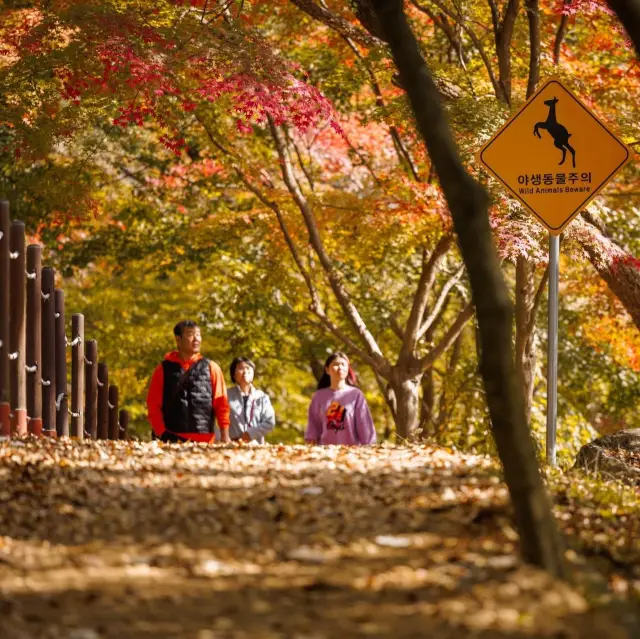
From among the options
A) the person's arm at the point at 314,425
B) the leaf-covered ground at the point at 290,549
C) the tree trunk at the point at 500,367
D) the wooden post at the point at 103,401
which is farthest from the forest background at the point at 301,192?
the tree trunk at the point at 500,367

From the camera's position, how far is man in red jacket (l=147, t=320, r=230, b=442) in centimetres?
854

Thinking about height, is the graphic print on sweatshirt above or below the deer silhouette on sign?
below

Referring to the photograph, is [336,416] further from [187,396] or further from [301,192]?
[301,192]

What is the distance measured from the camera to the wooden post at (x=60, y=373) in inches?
346

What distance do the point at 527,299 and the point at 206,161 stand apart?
19.4ft

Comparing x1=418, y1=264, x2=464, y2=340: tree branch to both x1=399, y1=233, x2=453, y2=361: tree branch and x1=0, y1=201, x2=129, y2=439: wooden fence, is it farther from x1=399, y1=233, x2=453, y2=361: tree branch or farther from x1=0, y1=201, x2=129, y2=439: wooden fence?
x1=0, y1=201, x2=129, y2=439: wooden fence

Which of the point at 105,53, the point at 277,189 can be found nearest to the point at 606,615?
the point at 105,53

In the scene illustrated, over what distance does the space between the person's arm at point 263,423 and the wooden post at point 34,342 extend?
6.45 feet

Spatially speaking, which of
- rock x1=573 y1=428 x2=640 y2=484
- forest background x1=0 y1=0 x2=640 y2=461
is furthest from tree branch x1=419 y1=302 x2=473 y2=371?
rock x1=573 y1=428 x2=640 y2=484

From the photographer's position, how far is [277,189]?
43.5ft

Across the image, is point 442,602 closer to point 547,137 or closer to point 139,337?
point 547,137

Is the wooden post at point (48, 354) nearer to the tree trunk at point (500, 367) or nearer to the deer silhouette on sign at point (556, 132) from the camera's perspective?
the deer silhouette on sign at point (556, 132)

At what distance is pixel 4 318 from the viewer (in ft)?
24.4

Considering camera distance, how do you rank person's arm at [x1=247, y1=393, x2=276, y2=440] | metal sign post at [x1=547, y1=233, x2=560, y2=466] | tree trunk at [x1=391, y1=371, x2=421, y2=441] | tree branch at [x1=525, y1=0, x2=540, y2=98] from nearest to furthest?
metal sign post at [x1=547, y1=233, x2=560, y2=466], person's arm at [x1=247, y1=393, x2=276, y2=440], tree branch at [x1=525, y1=0, x2=540, y2=98], tree trunk at [x1=391, y1=371, x2=421, y2=441]
